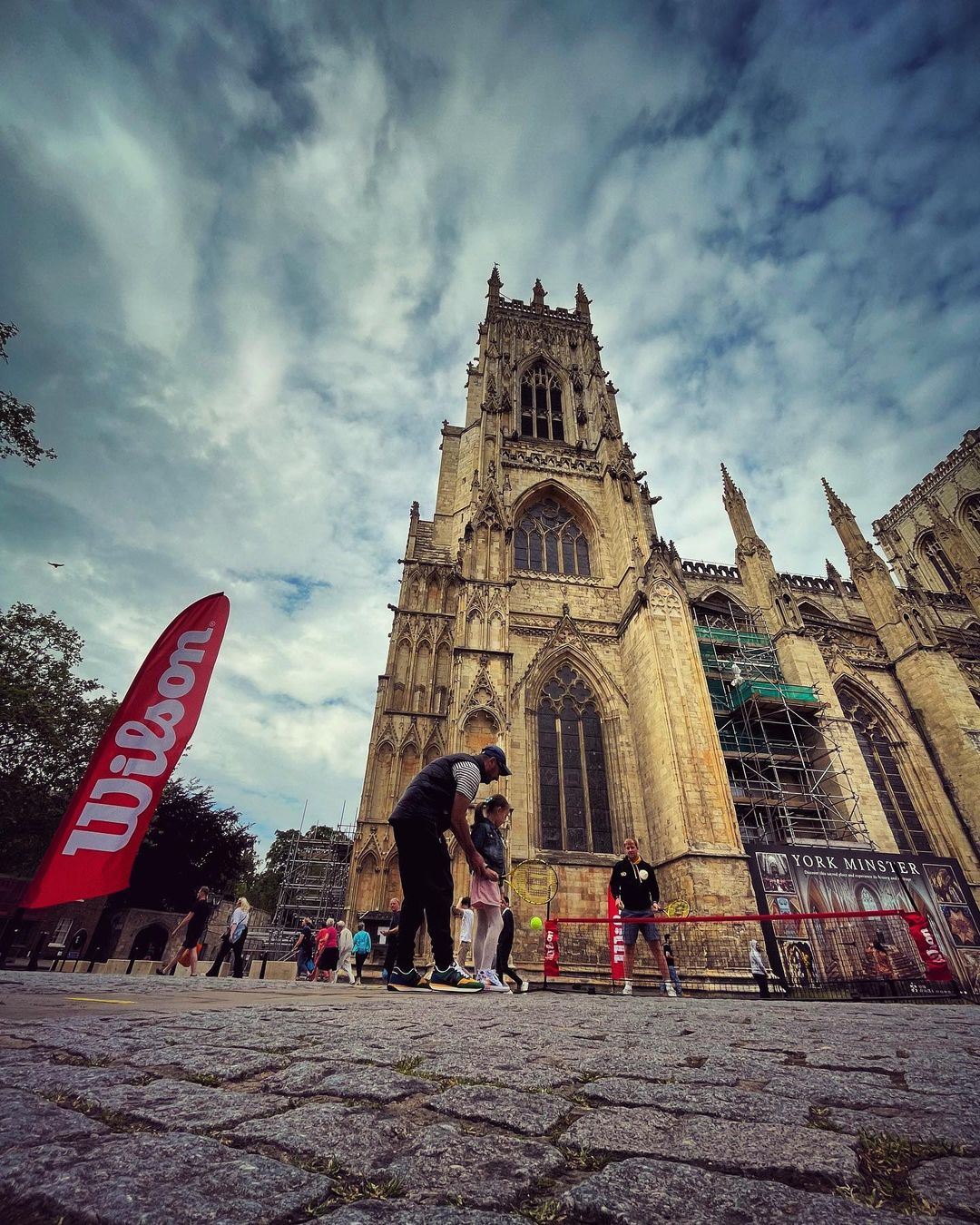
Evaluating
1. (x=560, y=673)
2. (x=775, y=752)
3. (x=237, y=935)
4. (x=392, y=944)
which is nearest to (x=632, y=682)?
(x=560, y=673)

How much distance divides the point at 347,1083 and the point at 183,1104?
45 centimetres

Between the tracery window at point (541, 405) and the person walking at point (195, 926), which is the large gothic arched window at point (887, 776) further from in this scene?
the person walking at point (195, 926)

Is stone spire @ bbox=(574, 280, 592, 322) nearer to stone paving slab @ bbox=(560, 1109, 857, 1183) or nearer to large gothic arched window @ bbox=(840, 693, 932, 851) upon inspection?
large gothic arched window @ bbox=(840, 693, 932, 851)

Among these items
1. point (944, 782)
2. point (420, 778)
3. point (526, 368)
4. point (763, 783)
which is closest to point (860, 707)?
point (944, 782)

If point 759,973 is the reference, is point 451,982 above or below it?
below

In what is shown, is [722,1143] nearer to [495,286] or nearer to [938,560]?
[495,286]

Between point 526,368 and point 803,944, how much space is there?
24753 millimetres

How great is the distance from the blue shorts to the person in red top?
269 inches

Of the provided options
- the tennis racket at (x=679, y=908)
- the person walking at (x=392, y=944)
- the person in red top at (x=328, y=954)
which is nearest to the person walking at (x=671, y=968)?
the tennis racket at (x=679, y=908)

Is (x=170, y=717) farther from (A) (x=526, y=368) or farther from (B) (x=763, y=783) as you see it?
(A) (x=526, y=368)

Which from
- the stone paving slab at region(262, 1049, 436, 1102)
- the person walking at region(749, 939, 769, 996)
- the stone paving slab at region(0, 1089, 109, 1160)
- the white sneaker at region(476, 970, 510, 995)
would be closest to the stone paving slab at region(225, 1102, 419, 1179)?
the stone paving slab at region(262, 1049, 436, 1102)

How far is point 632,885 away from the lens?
26.1ft

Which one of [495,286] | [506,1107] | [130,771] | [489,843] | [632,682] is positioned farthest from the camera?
[495,286]

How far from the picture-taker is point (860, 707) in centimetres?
2084
